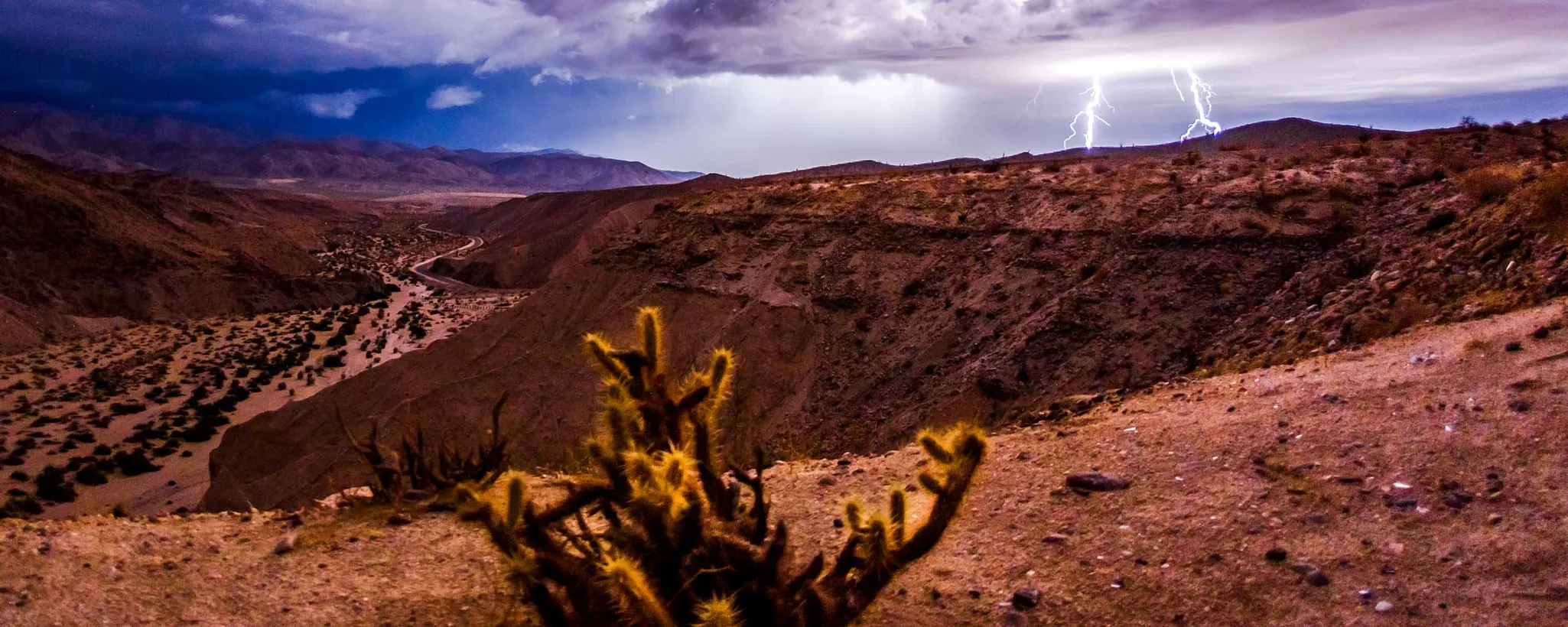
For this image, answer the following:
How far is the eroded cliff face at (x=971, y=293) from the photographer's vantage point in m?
11.6

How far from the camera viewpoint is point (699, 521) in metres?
4.53

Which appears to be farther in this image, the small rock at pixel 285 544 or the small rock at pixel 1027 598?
the small rock at pixel 285 544

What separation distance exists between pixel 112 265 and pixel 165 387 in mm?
23793

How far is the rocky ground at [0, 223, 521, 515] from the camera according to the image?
20.9 metres

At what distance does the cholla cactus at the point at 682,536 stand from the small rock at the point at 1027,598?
0.88 metres

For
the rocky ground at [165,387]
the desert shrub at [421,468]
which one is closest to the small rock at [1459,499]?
the desert shrub at [421,468]

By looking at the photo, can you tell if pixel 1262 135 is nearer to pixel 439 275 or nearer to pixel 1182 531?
pixel 439 275

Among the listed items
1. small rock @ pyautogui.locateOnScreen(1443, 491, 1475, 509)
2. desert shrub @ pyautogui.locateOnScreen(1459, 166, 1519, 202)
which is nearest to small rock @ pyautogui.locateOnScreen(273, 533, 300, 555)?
small rock @ pyautogui.locateOnScreen(1443, 491, 1475, 509)

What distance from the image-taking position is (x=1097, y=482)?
21.6 feet

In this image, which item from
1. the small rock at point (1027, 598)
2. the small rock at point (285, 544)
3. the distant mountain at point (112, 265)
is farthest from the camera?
the distant mountain at point (112, 265)

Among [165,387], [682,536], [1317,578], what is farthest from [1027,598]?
[165,387]

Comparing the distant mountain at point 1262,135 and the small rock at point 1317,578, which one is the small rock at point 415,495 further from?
the distant mountain at point 1262,135

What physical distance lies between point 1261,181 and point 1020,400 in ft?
21.8

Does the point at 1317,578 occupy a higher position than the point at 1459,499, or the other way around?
the point at 1459,499
